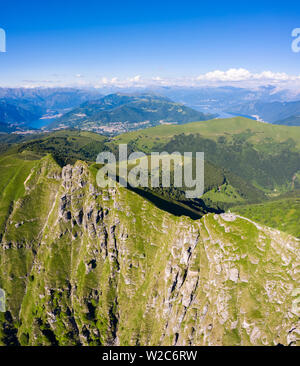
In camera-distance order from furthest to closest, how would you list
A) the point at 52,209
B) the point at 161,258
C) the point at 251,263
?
the point at 52,209 → the point at 161,258 → the point at 251,263

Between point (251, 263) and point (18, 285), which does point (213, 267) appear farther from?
point (18, 285)

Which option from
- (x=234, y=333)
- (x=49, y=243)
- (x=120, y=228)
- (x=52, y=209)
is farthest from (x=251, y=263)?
(x=52, y=209)

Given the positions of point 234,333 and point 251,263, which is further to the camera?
point 251,263

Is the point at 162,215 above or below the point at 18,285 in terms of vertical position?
above

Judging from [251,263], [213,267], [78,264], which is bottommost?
[78,264]
